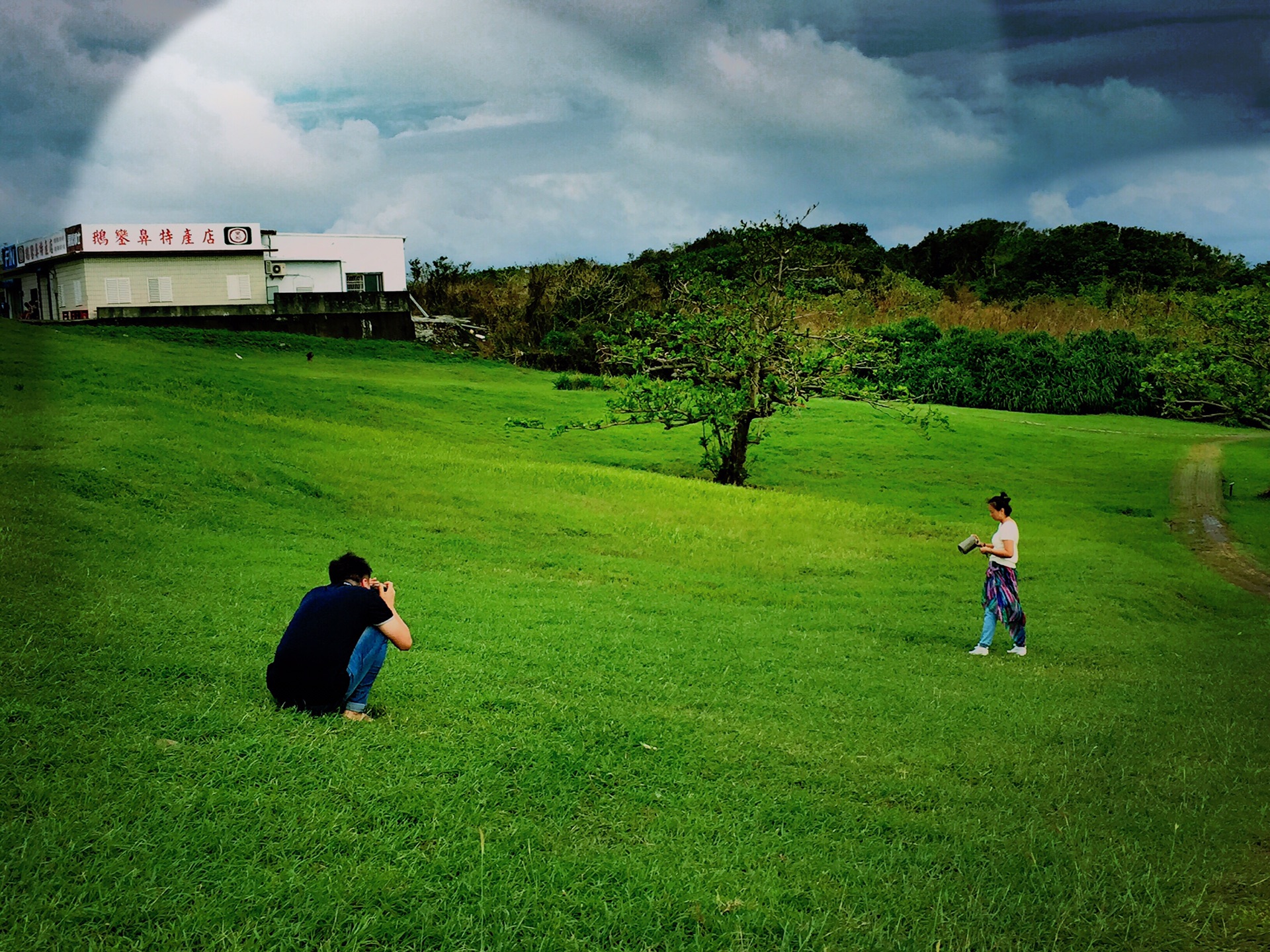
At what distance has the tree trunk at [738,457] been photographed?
2406 cm

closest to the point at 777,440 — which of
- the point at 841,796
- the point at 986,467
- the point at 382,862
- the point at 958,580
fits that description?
the point at 986,467

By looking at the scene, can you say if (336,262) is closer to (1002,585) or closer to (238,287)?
(238,287)

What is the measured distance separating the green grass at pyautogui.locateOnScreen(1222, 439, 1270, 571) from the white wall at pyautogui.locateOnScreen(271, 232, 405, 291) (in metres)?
43.4

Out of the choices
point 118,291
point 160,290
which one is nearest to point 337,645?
point 118,291

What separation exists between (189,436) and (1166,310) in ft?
147

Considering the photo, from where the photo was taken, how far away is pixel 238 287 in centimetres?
4488

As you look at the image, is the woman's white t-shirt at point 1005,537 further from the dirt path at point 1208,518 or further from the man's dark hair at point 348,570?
the dirt path at point 1208,518

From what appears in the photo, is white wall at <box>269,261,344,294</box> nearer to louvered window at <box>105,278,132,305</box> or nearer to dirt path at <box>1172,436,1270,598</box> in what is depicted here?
louvered window at <box>105,278,132,305</box>

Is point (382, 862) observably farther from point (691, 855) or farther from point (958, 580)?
point (958, 580)

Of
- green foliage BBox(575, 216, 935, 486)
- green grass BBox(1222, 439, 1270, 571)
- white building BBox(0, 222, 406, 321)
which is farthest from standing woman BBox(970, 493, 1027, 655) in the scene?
white building BBox(0, 222, 406, 321)

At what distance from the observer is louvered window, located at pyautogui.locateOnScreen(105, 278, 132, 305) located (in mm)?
41906

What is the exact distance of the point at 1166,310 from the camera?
46656 millimetres

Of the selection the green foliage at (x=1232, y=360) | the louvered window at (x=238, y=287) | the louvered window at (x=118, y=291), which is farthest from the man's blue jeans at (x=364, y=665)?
the louvered window at (x=238, y=287)

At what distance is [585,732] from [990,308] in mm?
49212
